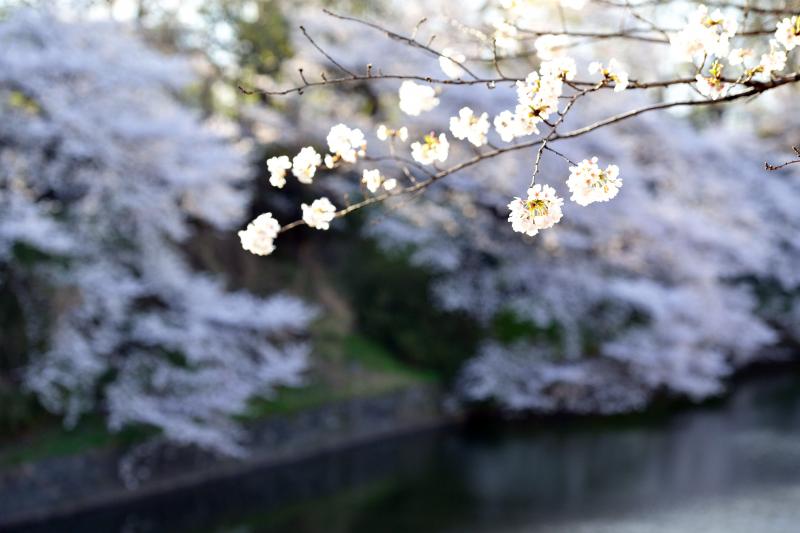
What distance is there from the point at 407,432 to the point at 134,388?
4.15 m

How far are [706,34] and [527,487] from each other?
7652 mm

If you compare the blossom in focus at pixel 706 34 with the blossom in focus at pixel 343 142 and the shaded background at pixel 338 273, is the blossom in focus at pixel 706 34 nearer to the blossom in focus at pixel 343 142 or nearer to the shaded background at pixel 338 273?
the blossom in focus at pixel 343 142

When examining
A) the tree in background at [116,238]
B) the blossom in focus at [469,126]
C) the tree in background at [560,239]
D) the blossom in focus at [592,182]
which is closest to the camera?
→ the blossom in focus at [592,182]

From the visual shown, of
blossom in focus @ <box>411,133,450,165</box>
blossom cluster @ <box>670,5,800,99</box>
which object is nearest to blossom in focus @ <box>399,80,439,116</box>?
blossom in focus @ <box>411,133,450,165</box>

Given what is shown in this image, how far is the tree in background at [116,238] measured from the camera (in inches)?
348

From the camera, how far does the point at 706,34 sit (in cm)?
247

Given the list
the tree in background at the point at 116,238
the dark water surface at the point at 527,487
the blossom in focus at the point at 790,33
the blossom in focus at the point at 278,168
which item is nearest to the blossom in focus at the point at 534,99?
the blossom in focus at the point at 790,33

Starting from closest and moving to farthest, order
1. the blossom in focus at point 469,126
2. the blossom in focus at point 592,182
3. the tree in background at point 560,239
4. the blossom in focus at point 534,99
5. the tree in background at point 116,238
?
the blossom in focus at point 534,99
the blossom in focus at point 592,182
the blossom in focus at point 469,126
the tree in background at point 116,238
the tree in background at point 560,239

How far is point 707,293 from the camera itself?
13.3m

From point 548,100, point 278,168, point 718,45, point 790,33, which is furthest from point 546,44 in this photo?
point 278,168

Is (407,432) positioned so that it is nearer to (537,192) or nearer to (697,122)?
(537,192)

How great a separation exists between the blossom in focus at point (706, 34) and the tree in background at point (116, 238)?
679 cm

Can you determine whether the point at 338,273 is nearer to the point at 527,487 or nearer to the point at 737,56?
the point at 527,487

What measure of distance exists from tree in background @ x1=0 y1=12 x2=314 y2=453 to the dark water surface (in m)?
0.85
